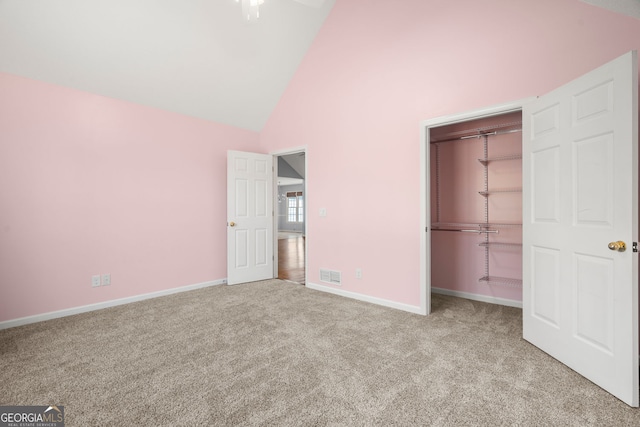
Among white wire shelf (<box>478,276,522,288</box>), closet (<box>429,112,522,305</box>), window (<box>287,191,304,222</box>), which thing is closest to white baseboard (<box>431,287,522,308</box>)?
closet (<box>429,112,522,305</box>)

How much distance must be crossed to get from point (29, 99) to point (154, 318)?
103 inches

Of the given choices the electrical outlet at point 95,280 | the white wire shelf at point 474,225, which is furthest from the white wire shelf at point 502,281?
the electrical outlet at point 95,280

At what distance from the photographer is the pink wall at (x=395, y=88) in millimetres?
2414

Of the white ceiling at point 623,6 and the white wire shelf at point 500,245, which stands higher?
the white ceiling at point 623,6

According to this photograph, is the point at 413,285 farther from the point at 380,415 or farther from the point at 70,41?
the point at 70,41

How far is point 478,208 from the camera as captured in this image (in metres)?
3.72

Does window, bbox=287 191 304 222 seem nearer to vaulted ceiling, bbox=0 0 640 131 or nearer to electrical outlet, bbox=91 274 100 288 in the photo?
vaulted ceiling, bbox=0 0 640 131

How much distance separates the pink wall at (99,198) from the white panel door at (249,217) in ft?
0.90

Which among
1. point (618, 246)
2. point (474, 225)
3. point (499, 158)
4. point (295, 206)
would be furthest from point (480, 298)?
point (295, 206)

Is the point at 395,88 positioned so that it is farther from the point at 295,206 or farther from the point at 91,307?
the point at 295,206

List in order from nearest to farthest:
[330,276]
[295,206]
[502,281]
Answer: [502,281]
[330,276]
[295,206]

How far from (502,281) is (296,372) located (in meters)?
2.77

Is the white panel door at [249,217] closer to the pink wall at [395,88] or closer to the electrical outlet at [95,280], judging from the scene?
the pink wall at [395,88]

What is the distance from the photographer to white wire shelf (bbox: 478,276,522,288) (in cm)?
335
